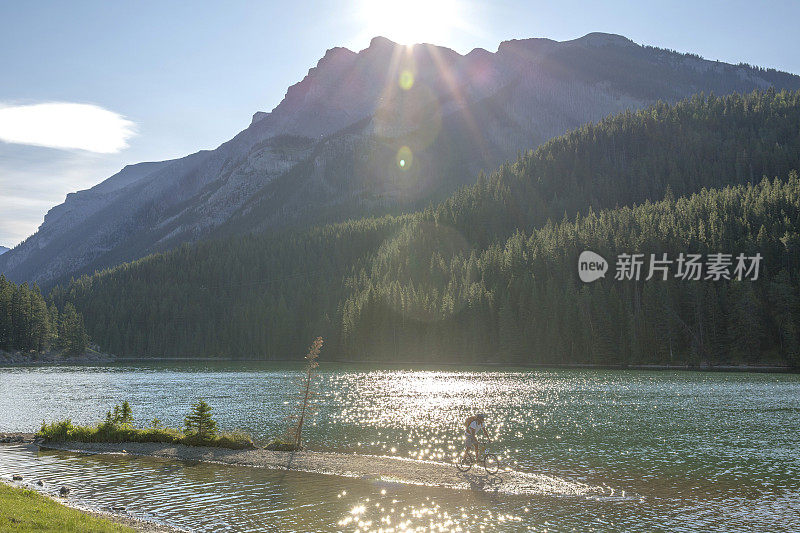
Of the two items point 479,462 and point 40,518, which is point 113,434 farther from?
point 479,462

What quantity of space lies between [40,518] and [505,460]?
31618 millimetres

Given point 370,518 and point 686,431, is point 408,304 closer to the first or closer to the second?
point 686,431

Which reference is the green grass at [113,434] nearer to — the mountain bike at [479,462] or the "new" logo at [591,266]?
the mountain bike at [479,462]

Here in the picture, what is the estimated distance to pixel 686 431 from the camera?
189 ft

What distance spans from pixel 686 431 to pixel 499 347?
11945cm

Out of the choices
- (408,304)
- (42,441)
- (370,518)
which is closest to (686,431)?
(370,518)

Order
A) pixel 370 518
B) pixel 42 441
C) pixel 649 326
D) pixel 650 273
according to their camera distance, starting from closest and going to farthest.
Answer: pixel 370 518 < pixel 42 441 < pixel 649 326 < pixel 650 273

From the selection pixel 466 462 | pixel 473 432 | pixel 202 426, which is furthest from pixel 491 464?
pixel 202 426

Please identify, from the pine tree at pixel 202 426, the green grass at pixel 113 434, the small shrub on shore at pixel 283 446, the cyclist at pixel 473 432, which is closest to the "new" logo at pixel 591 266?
the cyclist at pixel 473 432

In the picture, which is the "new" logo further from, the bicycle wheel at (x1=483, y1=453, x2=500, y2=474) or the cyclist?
the cyclist

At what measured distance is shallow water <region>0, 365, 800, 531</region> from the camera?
3081 cm

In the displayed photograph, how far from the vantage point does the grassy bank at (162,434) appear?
163ft

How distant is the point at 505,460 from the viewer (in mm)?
45500

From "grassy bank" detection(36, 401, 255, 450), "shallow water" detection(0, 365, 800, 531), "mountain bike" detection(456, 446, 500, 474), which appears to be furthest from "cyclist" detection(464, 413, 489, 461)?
"grassy bank" detection(36, 401, 255, 450)
